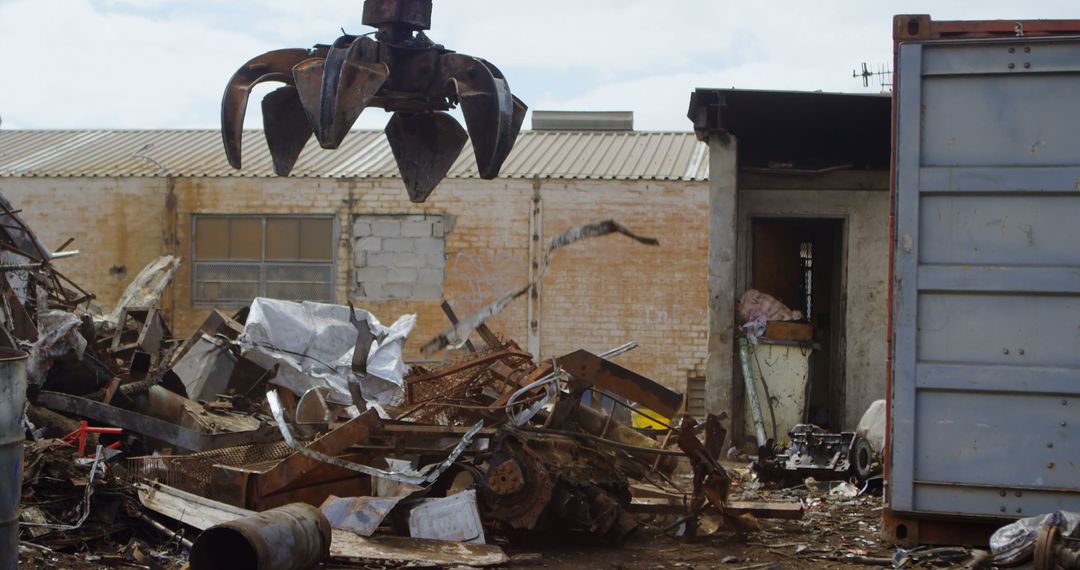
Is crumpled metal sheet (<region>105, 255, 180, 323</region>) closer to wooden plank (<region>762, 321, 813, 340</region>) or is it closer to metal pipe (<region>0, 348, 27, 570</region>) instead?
wooden plank (<region>762, 321, 813, 340</region>)

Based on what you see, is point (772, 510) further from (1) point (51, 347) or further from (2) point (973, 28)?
(1) point (51, 347)

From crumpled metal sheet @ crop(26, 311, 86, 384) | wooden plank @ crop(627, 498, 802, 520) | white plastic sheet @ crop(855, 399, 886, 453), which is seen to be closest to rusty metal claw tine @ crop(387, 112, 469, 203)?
wooden plank @ crop(627, 498, 802, 520)

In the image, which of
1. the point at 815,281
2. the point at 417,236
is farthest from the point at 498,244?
the point at 815,281

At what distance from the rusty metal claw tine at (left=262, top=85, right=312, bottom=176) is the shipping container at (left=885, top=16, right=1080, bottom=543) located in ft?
9.70

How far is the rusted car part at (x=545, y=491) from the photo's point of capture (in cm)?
654

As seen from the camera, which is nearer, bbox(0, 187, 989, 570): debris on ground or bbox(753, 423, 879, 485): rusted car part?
bbox(0, 187, 989, 570): debris on ground

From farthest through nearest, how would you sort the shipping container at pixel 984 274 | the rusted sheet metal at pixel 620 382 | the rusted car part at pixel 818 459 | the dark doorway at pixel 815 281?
the dark doorway at pixel 815 281 → the rusted car part at pixel 818 459 → the rusted sheet metal at pixel 620 382 → the shipping container at pixel 984 274

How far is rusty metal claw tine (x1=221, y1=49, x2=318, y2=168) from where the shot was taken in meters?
5.09

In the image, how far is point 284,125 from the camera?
5480mm

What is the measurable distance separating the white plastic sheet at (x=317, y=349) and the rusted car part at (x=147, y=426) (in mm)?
3877

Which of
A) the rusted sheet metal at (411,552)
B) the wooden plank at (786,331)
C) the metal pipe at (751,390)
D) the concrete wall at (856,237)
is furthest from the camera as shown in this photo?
the concrete wall at (856,237)

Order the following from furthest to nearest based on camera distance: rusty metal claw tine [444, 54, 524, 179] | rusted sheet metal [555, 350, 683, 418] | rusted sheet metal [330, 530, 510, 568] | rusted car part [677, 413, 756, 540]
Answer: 1. rusted sheet metal [555, 350, 683, 418]
2. rusted car part [677, 413, 756, 540]
3. rusted sheet metal [330, 530, 510, 568]
4. rusty metal claw tine [444, 54, 524, 179]

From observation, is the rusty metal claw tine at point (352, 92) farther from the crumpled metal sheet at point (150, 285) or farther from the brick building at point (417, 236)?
the brick building at point (417, 236)

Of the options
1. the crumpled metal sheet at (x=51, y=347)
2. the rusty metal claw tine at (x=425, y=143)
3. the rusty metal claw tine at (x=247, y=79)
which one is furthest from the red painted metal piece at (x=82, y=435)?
the rusty metal claw tine at (x=425, y=143)
